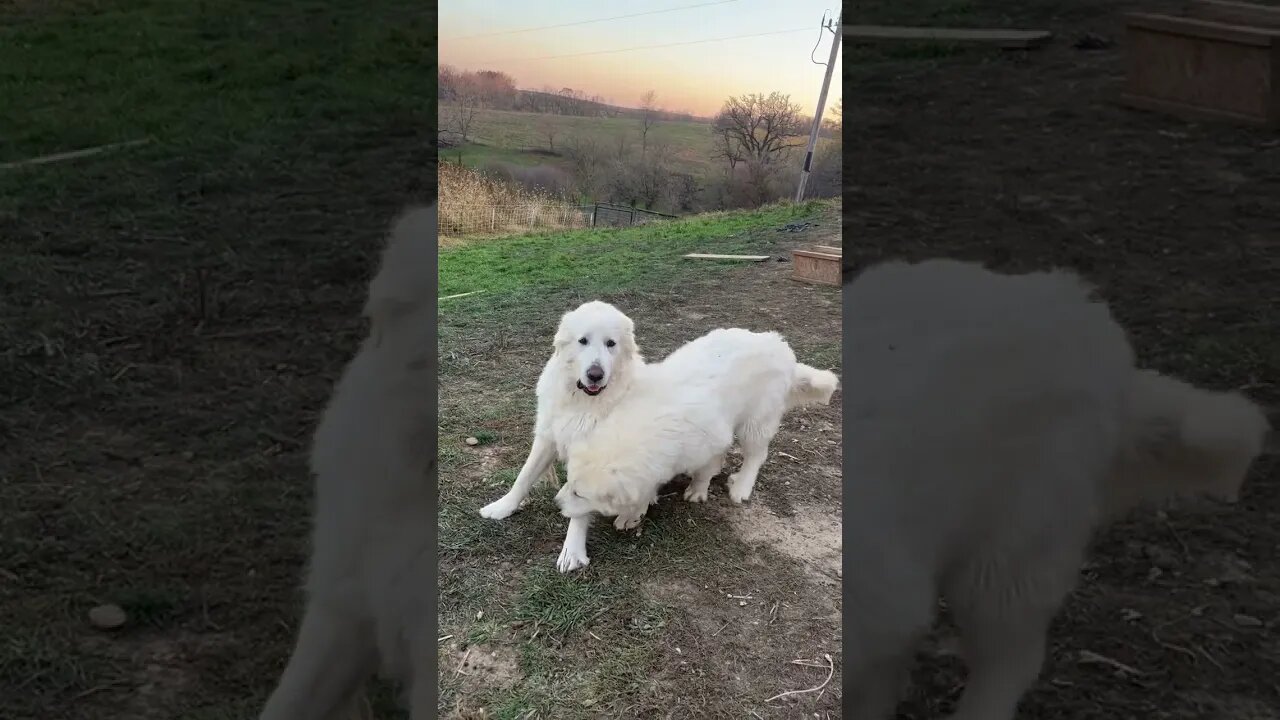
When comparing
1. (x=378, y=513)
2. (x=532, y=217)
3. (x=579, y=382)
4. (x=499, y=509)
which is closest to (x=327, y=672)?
(x=378, y=513)

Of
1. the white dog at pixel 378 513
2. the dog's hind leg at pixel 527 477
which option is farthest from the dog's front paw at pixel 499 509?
the white dog at pixel 378 513

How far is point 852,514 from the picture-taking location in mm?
1214

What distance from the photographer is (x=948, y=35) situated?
44.1 inches

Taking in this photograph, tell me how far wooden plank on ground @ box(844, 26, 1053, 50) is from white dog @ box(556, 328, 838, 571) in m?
1.13

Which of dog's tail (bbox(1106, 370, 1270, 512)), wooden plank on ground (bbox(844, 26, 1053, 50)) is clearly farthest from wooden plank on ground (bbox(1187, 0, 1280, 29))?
dog's tail (bbox(1106, 370, 1270, 512))

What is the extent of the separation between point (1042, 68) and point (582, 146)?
→ 433cm

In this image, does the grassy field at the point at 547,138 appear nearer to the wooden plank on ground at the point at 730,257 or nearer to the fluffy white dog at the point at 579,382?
the wooden plank on ground at the point at 730,257

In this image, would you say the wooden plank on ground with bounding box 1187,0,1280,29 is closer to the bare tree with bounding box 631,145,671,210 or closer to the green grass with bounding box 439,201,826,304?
the green grass with bounding box 439,201,826,304

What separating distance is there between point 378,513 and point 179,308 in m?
0.63

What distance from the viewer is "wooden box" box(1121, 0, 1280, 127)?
2.92 ft

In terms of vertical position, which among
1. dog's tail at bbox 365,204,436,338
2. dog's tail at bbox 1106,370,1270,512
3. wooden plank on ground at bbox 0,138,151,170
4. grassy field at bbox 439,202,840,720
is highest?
wooden plank on ground at bbox 0,138,151,170

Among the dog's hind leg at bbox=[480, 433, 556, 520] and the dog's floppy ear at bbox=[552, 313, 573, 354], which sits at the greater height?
the dog's floppy ear at bbox=[552, 313, 573, 354]

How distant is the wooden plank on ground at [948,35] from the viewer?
1062 mm

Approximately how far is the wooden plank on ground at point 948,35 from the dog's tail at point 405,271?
2.59ft
